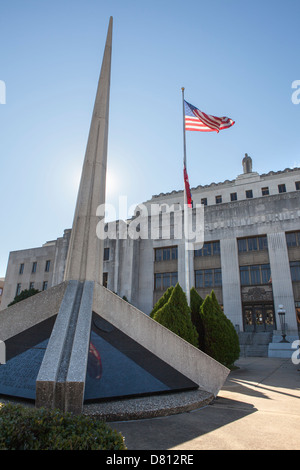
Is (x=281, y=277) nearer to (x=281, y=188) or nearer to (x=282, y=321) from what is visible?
(x=282, y=321)

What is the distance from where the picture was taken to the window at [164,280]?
32.4m

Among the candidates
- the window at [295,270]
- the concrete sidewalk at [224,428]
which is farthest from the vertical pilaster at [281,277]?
the concrete sidewalk at [224,428]

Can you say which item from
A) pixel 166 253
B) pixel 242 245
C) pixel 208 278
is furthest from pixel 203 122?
pixel 166 253

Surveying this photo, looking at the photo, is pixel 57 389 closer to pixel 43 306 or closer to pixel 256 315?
pixel 43 306

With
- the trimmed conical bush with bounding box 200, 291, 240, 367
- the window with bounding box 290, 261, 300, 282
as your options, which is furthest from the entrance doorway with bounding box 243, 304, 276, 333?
the trimmed conical bush with bounding box 200, 291, 240, 367

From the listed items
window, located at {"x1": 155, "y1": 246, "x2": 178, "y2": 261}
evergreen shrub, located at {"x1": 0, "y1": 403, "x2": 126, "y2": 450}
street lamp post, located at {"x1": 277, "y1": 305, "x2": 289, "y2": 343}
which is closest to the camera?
evergreen shrub, located at {"x1": 0, "y1": 403, "x2": 126, "y2": 450}

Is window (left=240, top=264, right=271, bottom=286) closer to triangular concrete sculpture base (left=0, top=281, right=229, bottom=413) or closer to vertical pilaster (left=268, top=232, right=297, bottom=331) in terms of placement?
vertical pilaster (left=268, top=232, right=297, bottom=331)

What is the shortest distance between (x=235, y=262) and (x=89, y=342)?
25.7 meters

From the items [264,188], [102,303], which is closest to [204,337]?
[102,303]

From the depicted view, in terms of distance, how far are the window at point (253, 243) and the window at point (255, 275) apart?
1.83 meters

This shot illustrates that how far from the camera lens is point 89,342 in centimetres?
592

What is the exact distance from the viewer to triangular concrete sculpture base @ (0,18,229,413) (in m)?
5.39

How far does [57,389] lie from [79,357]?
617 mm

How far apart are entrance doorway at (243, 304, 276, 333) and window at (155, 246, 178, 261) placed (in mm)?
9776
